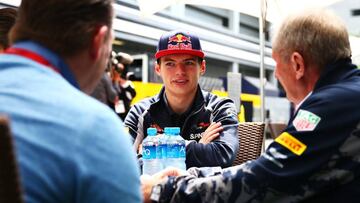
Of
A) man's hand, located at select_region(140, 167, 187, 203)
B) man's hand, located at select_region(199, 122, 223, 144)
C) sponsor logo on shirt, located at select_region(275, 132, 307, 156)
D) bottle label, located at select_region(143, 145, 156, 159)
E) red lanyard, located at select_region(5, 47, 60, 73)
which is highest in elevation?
red lanyard, located at select_region(5, 47, 60, 73)

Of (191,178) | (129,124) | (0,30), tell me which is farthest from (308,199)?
(0,30)

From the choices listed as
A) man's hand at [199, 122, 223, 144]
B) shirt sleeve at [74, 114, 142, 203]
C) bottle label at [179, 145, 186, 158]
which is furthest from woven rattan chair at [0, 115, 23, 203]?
man's hand at [199, 122, 223, 144]

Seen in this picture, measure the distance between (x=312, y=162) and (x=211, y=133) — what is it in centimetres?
91

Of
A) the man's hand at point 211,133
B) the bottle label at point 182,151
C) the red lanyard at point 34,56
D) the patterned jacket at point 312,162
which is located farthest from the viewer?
the man's hand at point 211,133

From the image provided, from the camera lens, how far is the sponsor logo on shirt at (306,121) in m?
1.23

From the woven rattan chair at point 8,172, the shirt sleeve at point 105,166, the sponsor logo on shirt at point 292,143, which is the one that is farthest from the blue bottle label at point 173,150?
the woven rattan chair at point 8,172

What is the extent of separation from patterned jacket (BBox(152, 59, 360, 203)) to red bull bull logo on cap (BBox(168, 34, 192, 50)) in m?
1.09

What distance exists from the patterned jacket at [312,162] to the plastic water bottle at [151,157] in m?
0.56

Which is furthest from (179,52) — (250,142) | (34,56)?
(34,56)

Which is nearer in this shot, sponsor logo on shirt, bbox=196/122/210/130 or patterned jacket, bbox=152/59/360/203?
patterned jacket, bbox=152/59/360/203

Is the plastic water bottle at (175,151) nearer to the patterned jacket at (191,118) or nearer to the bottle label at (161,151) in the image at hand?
the bottle label at (161,151)

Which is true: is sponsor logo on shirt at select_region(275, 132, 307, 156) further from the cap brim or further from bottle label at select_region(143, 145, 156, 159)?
the cap brim

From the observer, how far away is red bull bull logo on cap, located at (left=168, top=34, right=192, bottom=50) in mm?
2258

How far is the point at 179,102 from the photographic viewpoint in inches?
92.9
